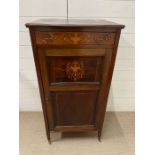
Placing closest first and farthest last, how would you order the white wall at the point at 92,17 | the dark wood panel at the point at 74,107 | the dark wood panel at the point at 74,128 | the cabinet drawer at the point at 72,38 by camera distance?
1. the cabinet drawer at the point at 72,38
2. the dark wood panel at the point at 74,107
3. the dark wood panel at the point at 74,128
4. the white wall at the point at 92,17

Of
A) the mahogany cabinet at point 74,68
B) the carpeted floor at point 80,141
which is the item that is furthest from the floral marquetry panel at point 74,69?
the carpeted floor at point 80,141

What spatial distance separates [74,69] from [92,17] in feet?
2.47

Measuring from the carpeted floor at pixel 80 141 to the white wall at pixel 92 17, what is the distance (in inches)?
9.9

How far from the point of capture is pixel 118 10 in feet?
6.82

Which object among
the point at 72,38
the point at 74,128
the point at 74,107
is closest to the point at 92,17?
the point at 72,38

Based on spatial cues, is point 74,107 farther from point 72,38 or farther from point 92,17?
point 92,17

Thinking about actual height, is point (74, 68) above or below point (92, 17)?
below

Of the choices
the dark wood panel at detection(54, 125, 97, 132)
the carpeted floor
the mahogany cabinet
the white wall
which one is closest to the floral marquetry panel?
the mahogany cabinet

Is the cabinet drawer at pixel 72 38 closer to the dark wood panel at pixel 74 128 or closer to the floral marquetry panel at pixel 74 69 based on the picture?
the floral marquetry panel at pixel 74 69

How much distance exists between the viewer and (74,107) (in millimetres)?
1655

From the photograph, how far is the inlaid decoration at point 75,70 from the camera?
4.95 feet

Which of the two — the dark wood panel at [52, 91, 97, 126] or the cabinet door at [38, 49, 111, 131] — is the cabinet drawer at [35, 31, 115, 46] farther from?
the dark wood panel at [52, 91, 97, 126]

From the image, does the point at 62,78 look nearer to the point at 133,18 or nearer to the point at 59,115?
the point at 59,115

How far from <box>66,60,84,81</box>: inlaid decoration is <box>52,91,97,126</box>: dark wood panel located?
116 mm
